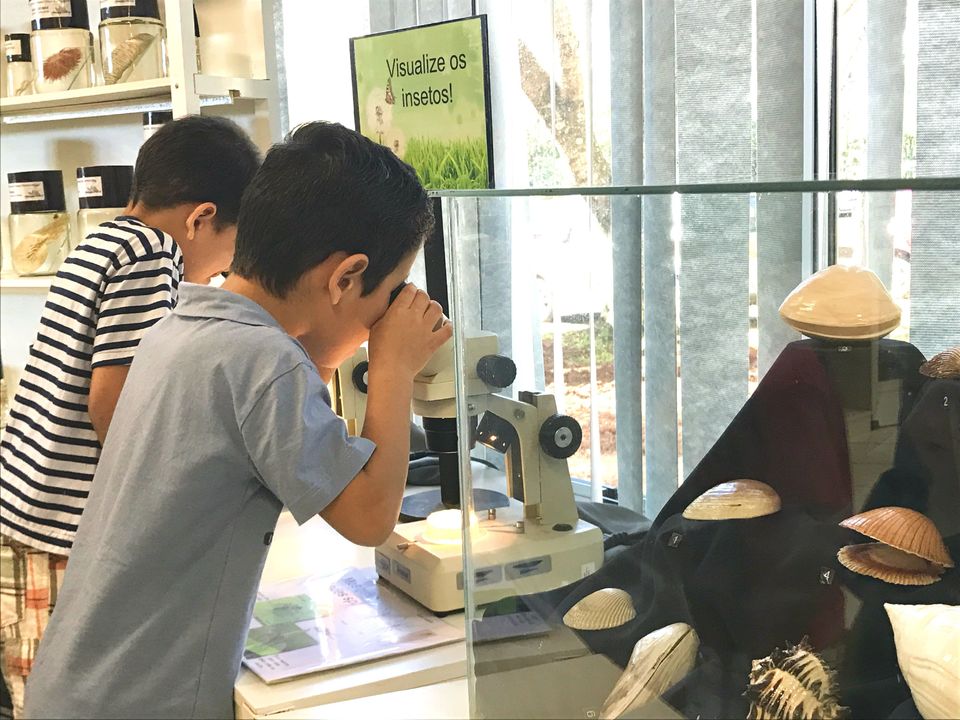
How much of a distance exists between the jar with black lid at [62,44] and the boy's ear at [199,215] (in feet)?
2.76

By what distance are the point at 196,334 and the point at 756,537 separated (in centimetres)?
59

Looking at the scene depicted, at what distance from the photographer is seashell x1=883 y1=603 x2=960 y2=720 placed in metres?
0.54

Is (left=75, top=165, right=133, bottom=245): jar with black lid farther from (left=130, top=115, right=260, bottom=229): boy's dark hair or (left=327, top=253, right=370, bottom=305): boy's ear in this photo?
Answer: (left=327, top=253, right=370, bottom=305): boy's ear

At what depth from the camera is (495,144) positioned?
1.81m

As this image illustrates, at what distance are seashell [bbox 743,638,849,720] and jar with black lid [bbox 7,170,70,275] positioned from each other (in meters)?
1.99

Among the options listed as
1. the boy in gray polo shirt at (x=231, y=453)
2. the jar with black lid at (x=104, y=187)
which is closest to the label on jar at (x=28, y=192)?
the jar with black lid at (x=104, y=187)

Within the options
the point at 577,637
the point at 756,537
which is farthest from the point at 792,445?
the point at 577,637

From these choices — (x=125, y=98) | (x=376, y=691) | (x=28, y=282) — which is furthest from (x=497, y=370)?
(x=28, y=282)

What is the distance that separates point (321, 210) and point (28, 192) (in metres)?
1.44

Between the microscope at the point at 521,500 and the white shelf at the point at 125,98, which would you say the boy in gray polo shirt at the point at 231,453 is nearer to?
the microscope at the point at 521,500

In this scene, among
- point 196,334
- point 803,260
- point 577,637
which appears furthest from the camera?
point 196,334

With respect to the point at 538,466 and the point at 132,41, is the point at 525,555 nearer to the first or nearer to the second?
the point at 538,466

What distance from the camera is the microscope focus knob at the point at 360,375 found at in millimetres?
1480

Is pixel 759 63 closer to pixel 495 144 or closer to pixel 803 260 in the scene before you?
pixel 495 144
